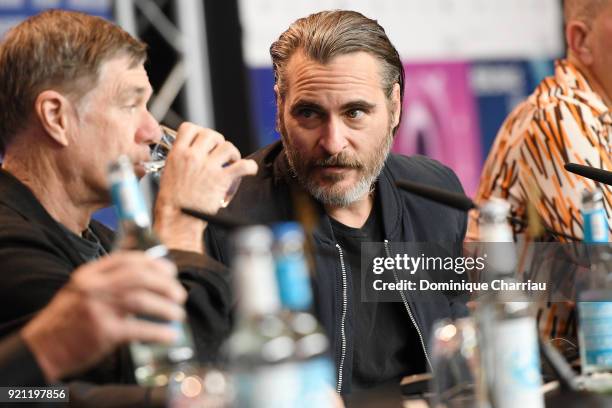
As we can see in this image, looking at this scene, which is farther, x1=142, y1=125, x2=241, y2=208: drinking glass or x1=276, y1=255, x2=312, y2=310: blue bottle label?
x1=142, y1=125, x2=241, y2=208: drinking glass

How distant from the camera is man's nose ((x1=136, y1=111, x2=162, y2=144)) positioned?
1.85 m

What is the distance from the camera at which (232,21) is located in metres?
3.95

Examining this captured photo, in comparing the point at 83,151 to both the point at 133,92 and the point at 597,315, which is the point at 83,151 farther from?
the point at 597,315

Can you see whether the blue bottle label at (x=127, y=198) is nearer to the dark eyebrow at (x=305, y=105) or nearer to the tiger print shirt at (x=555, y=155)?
the dark eyebrow at (x=305, y=105)

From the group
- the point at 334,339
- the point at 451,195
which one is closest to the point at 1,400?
the point at 451,195

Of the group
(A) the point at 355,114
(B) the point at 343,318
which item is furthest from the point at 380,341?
(A) the point at 355,114

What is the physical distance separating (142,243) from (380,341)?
980mm

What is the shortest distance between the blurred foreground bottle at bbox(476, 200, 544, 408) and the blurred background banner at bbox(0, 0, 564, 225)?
2612mm

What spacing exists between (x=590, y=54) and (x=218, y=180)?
1.37 metres

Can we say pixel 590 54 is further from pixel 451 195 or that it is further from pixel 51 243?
pixel 51 243

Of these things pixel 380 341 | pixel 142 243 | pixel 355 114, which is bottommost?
pixel 380 341

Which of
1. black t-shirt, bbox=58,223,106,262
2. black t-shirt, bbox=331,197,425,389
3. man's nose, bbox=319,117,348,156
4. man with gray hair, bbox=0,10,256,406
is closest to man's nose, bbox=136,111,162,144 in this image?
man with gray hair, bbox=0,10,256,406

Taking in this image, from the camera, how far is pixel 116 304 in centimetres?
115

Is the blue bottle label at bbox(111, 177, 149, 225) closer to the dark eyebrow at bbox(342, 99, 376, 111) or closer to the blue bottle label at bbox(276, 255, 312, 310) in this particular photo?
the blue bottle label at bbox(276, 255, 312, 310)
